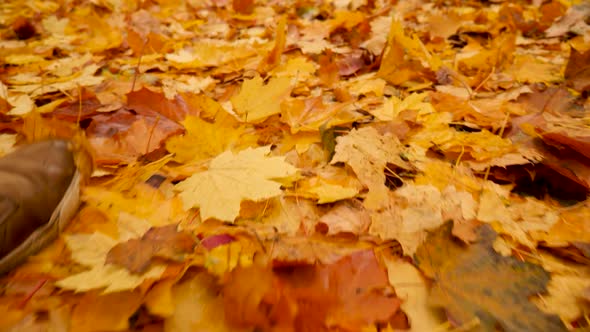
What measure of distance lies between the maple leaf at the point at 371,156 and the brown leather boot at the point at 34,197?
1.83ft

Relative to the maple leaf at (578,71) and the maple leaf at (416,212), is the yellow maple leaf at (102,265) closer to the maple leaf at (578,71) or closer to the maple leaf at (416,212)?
the maple leaf at (416,212)

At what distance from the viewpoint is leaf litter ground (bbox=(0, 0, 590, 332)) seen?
525mm

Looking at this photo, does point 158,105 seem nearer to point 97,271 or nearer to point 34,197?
point 34,197

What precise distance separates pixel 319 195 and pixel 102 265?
413mm

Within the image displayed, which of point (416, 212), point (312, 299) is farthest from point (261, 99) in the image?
point (312, 299)

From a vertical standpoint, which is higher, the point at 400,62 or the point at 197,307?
the point at 400,62

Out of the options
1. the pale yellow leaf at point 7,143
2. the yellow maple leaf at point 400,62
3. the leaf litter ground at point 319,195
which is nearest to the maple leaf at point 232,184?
the leaf litter ground at point 319,195

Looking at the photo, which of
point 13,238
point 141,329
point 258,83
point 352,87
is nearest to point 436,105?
point 352,87

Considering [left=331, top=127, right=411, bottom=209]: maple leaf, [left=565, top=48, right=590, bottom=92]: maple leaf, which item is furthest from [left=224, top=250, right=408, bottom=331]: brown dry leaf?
[left=565, top=48, right=590, bottom=92]: maple leaf

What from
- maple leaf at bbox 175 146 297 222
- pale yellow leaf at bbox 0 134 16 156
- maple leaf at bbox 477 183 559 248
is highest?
maple leaf at bbox 175 146 297 222

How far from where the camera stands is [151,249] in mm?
575

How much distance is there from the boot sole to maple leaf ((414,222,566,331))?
660 millimetres

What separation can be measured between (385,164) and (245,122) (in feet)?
1.32

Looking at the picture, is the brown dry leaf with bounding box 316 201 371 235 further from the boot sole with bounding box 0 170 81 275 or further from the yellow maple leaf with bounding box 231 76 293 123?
the boot sole with bounding box 0 170 81 275
